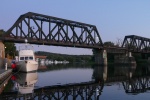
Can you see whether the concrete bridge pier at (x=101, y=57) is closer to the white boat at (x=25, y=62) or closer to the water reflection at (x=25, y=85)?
the white boat at (x=25, y=62)

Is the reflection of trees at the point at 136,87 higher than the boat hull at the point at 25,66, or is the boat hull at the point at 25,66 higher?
the boat hull at the point at 25,66

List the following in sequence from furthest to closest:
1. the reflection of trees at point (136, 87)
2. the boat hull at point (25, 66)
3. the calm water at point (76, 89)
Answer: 1. the boat hull at point (25, 66)
2. the reflection of trees at point (136, 87)
3. the calm water at point (76, 89)

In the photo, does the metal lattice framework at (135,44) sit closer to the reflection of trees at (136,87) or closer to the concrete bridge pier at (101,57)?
the concrete bridge pier at (101,57)

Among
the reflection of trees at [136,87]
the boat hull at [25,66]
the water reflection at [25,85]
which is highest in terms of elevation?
the boat hull at [25,66]

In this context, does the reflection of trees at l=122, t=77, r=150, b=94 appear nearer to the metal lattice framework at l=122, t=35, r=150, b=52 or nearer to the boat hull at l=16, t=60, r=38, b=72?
the boat hull at l=16, t=60, r=38, b=72

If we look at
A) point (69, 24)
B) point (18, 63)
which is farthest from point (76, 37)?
point (18, 63)

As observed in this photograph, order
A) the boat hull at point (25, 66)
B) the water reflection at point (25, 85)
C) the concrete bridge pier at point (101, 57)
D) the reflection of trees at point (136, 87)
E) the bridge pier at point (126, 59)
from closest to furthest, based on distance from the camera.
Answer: the water reflection at point (25, 85) < the reflection of trees at point (136, 87) < the boat hull at point (25, 66) < the concrete bridge pier at point (101, 57) < the bridge pier at point (126, 59)

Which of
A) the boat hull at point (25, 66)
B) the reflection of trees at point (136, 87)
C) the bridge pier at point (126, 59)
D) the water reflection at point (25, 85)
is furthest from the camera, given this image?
the bridge pier at point (126, 59)

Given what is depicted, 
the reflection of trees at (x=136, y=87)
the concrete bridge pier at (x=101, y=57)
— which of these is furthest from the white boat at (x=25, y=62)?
the concrete bridge pier at (x=101, y=57)

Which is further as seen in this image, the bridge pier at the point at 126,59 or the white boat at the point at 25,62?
the bridge pier at the point at 126,59

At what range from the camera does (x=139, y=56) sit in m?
199

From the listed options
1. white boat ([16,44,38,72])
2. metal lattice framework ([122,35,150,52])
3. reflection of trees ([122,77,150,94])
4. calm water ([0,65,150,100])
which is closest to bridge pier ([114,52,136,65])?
metal lattice framework ([122,35,150,52])

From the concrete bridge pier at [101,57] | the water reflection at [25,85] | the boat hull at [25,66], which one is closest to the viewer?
the water reflection at [25,85]

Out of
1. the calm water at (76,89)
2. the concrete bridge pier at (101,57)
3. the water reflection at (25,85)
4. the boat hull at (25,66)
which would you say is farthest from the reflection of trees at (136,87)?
the concrete bridge pier at (101,57)
